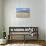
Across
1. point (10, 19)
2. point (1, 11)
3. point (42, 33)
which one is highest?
point (1, 11)

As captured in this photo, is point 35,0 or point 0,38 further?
point 35,0

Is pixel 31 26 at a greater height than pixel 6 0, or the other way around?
pixel 6 0

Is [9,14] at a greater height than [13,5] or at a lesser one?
lesser

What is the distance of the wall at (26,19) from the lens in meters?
4.07

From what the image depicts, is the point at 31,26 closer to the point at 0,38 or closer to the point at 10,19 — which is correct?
the point at 10,19

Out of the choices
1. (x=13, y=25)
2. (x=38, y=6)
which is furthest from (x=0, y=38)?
(x=38, y=6)

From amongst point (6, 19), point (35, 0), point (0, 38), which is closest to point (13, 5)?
point (6, 19)

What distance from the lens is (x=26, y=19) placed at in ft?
13.4

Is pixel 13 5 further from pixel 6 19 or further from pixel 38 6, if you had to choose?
pixel 38 6

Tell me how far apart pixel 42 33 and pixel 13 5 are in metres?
1.44

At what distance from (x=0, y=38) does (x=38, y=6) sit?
2025 mm

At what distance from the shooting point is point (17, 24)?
13.4 feet

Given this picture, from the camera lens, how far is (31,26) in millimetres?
4086

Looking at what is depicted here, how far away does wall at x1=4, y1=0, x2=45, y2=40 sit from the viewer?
407 cm
